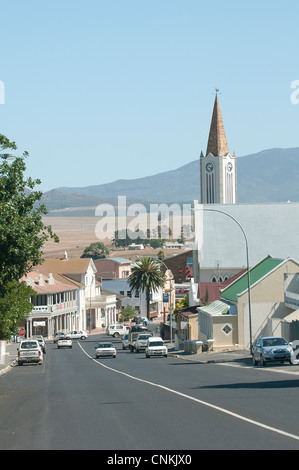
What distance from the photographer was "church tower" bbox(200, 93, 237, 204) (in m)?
108

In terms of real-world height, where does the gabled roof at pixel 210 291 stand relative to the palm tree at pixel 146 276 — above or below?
below

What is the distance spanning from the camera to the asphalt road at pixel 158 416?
11734 millimetres

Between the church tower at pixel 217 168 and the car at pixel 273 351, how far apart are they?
243 ft

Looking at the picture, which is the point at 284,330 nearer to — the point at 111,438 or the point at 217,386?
the point at 217,386

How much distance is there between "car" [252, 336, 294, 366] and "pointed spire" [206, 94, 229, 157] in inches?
2997

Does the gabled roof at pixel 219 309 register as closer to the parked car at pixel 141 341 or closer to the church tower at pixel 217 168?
the parked car at pixel 141 341

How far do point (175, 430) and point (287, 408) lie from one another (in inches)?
159

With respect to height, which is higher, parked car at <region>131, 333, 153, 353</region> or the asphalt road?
the asphalt road

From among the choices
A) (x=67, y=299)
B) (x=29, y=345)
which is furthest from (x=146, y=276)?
(x=29, y=345)

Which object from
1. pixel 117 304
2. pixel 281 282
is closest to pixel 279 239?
pixel 281 282

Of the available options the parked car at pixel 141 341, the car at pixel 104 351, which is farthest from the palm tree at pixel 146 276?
the car at pixel 104 351

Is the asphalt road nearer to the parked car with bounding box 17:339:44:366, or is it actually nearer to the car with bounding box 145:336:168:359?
the parked car with bounding box 17:339:44:366

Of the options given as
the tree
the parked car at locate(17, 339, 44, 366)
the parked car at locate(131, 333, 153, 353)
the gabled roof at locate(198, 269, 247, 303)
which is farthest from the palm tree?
the tree

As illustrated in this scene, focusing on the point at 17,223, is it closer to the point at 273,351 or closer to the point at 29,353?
the point at 273,351
